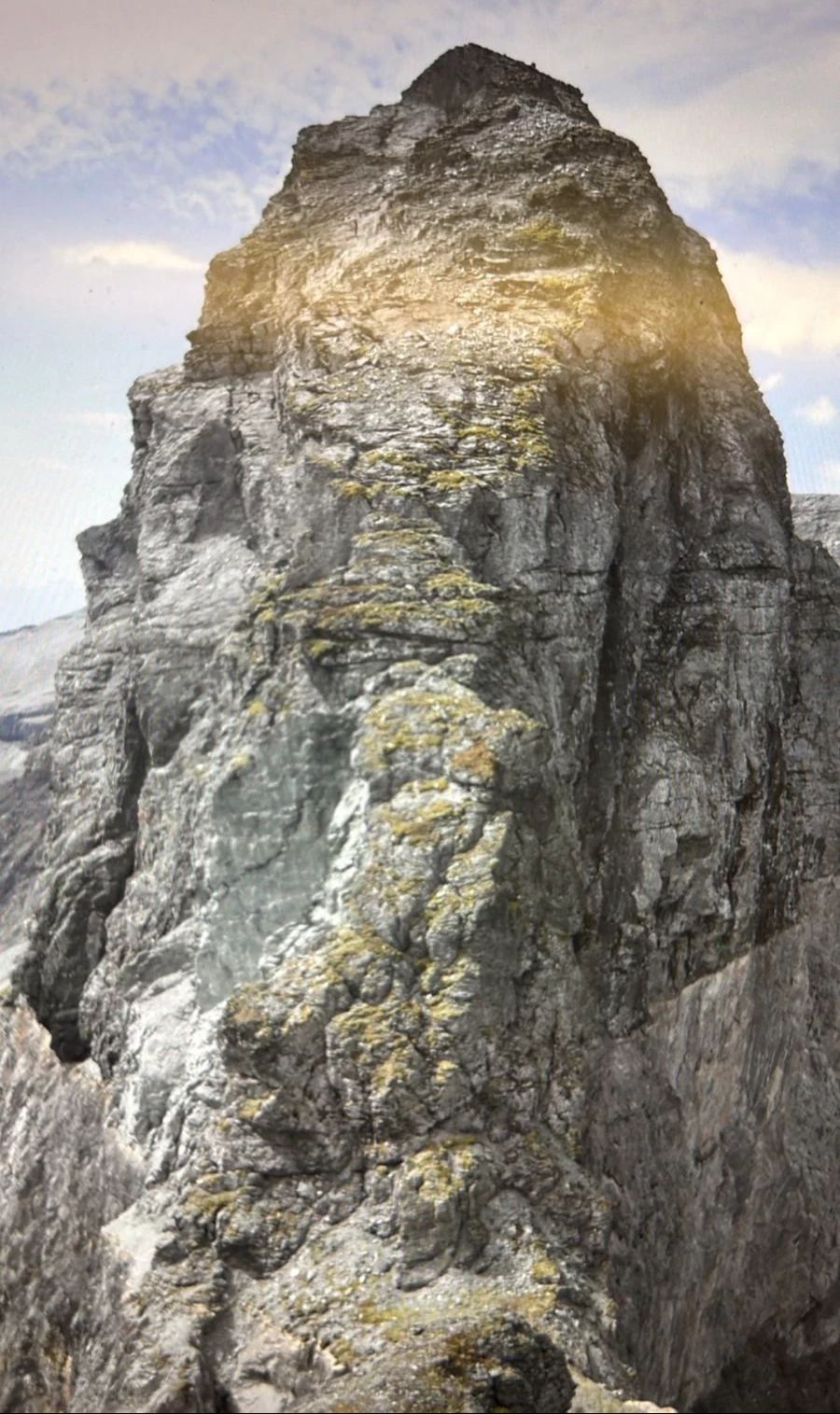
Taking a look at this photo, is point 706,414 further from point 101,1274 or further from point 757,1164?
point 101,1274

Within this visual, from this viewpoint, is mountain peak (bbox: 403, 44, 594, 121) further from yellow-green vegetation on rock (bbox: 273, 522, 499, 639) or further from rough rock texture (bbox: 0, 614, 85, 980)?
rough rock texture (bbox: 0, 614, 85, 980)

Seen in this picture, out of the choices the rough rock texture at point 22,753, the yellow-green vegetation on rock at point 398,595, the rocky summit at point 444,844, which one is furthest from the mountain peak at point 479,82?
the rough rock texture at point 22,753

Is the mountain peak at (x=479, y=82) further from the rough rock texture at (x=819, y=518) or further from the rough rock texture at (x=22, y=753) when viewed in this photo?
the rough rock texture at (x=22, y=753)

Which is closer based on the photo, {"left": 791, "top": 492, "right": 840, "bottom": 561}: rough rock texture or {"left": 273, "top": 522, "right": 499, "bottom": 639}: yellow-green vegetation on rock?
{"left": 273, "top": 522, "right": 499, "bottom": 639}: yellow-green vegetation on rock

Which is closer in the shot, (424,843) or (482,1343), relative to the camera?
(482,1343)

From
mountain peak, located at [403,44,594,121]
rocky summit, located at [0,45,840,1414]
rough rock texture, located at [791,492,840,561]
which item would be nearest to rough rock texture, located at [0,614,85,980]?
rocky summit, located at [0,45,840,1414]

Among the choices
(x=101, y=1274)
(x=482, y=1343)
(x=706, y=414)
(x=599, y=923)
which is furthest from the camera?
(x=706, y=414)

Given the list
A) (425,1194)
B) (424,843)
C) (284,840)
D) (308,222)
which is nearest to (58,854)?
(284,840)

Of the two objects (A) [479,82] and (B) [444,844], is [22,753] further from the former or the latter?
(B) [444,844]

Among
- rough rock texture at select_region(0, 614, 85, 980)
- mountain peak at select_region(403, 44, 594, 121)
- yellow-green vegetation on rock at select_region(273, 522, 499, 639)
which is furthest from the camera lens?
rough rock texture at select_region(0, 614, 85, 980)
